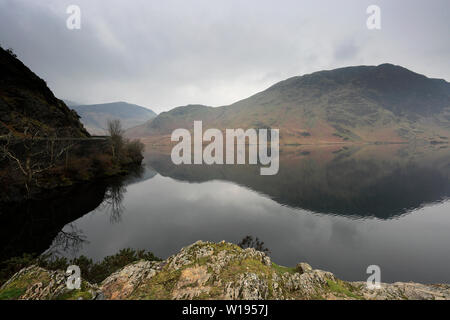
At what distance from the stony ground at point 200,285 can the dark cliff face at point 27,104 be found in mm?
43447

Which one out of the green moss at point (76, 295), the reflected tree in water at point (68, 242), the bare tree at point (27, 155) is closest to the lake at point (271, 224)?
the reflected tree in water at point (68, 242)

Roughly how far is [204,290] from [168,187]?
4209cm

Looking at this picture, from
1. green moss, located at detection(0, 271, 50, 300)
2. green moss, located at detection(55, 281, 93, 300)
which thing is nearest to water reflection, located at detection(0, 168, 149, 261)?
green moss, located at detection(0, 271, 50, 300)

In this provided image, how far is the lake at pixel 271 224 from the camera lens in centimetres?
1709

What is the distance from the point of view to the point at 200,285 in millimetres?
7012

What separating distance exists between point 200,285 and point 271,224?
19.8 m

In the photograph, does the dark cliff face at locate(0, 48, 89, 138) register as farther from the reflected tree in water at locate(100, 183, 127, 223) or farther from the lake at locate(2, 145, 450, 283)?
the lake at locate(2, 145, 450, 283)

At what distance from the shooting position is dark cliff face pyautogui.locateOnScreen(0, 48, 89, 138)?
35.8 metres

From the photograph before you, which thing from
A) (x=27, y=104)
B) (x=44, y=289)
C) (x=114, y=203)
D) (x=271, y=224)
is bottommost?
(x=271, y=224)

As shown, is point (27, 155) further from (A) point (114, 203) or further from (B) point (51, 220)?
(A) point (114, 203)

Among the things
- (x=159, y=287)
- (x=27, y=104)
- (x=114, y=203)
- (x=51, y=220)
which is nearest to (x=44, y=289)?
(x=159, y=287)
